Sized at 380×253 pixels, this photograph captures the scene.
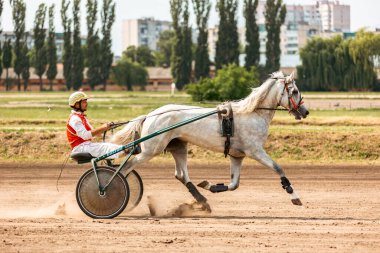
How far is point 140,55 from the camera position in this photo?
17112 centimetres

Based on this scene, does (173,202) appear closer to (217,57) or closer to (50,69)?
(217,57)

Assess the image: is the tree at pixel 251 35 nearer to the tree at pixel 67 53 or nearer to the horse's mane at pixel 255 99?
the tree at pixel 67 53

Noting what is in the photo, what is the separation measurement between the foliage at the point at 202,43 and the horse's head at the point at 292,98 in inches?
3199

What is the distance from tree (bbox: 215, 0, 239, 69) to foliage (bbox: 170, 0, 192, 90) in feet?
14.8

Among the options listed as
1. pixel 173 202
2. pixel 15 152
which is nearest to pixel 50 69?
pixel 15 152

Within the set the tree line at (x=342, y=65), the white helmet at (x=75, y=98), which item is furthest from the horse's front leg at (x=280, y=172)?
the tree line at (x=342, y=65)

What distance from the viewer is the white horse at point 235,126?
1396 centimetres

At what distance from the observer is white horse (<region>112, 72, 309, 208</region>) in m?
14.0

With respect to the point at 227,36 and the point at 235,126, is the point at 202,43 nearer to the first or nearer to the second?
the point at 227,36

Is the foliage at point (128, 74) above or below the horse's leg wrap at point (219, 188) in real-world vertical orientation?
below

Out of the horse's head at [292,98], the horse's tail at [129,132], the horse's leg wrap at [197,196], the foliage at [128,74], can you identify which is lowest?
the foliage at [128,74]

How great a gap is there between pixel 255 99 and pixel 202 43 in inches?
3294

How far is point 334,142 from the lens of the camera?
2558cm

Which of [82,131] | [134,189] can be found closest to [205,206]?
[134,189]
